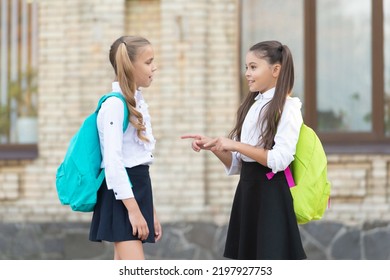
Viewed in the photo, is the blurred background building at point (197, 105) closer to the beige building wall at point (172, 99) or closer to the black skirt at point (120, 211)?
the beige building wall at point (172, 99)

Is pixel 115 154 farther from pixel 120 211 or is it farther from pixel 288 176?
pixel 288 176

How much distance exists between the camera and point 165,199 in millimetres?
10711

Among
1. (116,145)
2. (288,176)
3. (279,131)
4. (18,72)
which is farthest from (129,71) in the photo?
(18,72)

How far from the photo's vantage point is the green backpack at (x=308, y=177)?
16.8 feet

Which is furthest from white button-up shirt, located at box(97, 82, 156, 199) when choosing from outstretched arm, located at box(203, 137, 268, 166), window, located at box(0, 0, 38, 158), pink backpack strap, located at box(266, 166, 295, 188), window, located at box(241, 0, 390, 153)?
window, located at box(0, 0, 38, 158)

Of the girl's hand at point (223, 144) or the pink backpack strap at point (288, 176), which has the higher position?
the girl's hand at point (223, 144)

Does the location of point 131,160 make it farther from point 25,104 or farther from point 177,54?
point 25,104

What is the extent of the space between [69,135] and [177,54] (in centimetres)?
144

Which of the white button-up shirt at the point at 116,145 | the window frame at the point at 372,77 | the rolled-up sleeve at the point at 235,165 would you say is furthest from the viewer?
the window frame at the point at 372,77

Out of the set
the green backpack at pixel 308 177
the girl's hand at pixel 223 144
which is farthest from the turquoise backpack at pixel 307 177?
the girl's hand at pixel 223 144

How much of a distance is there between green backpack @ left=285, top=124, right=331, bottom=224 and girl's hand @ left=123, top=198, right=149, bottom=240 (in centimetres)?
76

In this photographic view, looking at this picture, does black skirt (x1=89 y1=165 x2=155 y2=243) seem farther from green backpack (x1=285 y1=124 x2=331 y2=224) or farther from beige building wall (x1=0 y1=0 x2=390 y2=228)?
beige building wall (x1=0 y1=0 x2=390 y2=228)

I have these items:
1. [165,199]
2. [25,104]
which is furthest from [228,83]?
[25,104]

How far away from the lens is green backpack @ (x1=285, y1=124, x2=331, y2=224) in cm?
512
